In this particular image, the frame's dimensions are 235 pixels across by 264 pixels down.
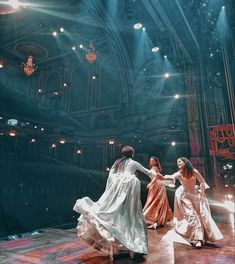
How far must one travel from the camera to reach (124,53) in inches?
647

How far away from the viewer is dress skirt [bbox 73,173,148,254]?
2953mm

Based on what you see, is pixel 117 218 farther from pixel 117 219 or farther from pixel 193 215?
pixel 193 215

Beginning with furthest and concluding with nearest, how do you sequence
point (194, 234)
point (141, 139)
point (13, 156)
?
point (141, 139)
point (13, 156)
point (194, 234)

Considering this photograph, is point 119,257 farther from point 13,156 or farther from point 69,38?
point 69,38

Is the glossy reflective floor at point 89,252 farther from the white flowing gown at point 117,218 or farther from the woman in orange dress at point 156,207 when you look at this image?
the woman in orange dress at point 156,207

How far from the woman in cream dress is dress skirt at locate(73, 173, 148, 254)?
1250 millimetres

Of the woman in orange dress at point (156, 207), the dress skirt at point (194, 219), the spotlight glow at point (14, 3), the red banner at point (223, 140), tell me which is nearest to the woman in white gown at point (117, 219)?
the dress skirt at point (194, 219)

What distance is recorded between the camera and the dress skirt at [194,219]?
396cm

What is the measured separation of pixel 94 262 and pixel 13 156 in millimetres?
8956

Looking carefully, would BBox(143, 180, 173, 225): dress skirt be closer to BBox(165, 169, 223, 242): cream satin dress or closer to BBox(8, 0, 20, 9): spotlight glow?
BBox(165, 169, 223, 242): cream satin dress

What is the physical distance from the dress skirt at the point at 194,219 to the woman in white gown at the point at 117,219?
4.08 feet

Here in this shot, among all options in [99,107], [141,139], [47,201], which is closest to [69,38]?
[99,107]

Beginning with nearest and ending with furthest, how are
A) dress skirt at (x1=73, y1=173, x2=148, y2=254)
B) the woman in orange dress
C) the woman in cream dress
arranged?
dress skirt at (x1=73, y1=173, x2=148, y2=254)
the woman in cream dress
the woman in orange dress

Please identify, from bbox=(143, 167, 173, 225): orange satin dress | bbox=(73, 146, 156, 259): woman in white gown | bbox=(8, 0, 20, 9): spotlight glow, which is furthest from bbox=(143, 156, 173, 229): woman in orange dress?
bbox=(8, 0, 20, 9): spotlight glow
